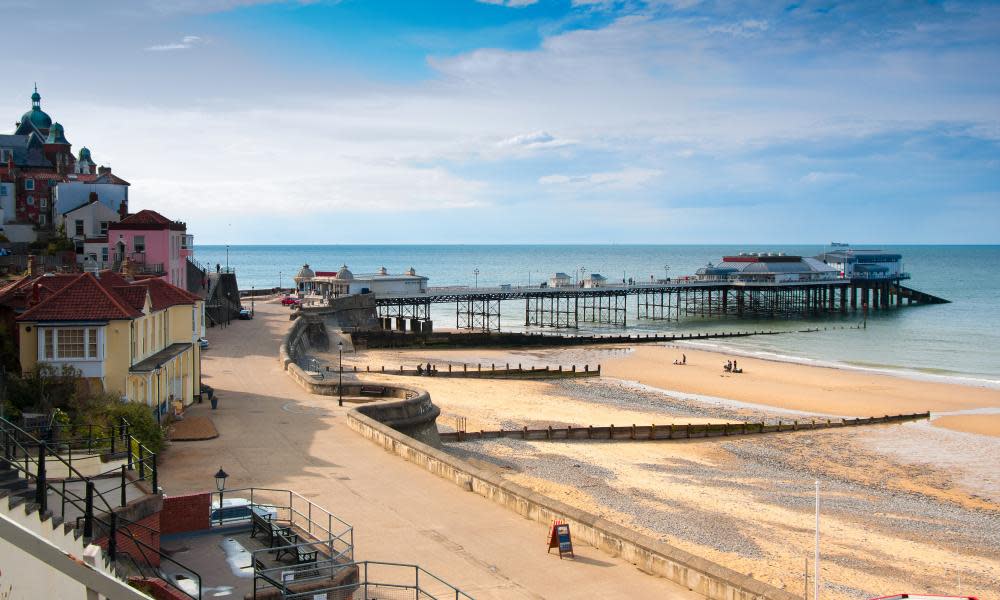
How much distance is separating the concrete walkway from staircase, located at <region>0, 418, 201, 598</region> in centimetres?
404

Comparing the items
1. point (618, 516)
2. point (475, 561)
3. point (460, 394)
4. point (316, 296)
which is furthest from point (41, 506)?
point (316, 296)

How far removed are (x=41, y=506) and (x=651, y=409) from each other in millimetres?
38617

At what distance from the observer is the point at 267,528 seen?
15820 mm

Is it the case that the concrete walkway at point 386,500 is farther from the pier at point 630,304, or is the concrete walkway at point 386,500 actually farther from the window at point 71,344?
the pier at point 630,304

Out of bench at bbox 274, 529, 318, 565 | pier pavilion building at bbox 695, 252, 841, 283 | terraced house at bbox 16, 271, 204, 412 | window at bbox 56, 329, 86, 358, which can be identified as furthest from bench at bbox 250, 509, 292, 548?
pier pavilion building at bbox 695, 252, 841, 283

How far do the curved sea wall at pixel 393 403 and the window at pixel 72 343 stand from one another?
8.46 meters

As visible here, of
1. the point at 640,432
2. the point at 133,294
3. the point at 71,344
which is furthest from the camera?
the point at 640,432

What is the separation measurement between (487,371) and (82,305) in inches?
1375

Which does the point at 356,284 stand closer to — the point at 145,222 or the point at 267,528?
the point at 145,222

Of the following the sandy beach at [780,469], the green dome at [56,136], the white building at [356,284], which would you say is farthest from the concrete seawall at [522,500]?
the white building at [356,284]

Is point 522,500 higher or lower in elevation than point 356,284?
lower

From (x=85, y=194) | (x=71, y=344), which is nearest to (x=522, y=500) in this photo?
(x=71, y=344)

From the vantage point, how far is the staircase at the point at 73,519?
31.5 ft

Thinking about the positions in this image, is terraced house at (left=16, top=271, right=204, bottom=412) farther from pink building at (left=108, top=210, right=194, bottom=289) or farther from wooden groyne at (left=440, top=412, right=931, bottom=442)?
pink building at (left=108, top=210, right=194, bottom=289)
